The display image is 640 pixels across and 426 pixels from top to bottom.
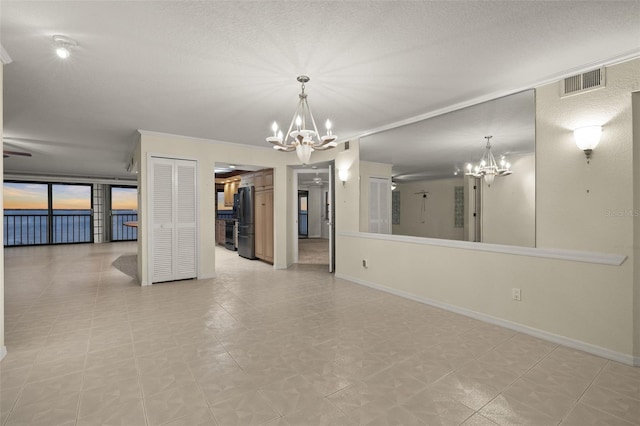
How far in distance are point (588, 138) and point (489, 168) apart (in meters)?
0.87

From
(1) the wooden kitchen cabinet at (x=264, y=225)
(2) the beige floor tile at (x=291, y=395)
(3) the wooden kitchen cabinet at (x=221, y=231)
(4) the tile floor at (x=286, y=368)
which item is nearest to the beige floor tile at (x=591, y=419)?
(4) the tile floor at (x=286, y=368)

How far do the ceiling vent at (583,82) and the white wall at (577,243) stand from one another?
0.04 m

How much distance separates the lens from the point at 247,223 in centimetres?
732

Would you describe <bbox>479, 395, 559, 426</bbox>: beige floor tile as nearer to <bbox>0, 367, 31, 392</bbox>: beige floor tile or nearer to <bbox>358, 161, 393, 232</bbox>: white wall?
<bbox>0, 367, 31, 392</bbox>: beige floor tile

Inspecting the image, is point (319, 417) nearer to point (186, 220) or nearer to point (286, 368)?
point (286, 368)

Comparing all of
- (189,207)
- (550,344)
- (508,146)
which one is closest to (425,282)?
(550,344)

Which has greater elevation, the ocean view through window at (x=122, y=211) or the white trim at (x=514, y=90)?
the white trim at (x=514, y=90)

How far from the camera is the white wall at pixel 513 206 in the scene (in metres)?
3.02

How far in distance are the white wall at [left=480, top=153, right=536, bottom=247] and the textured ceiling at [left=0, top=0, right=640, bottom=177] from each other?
1.87 ft

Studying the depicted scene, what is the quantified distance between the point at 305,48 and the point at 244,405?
96.6 inches

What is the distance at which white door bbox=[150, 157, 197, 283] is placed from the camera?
4.87 m

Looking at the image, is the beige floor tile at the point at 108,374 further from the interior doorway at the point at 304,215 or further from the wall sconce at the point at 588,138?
the interior doorway at the point at 304,215

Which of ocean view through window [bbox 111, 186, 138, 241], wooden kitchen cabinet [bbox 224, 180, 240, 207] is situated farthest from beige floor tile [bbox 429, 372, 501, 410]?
ocean view through window [bbox 111, 186, 138, 241]

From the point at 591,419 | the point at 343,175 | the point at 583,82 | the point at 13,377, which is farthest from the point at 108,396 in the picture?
the point at 583,82
